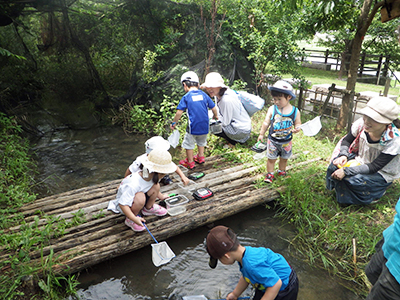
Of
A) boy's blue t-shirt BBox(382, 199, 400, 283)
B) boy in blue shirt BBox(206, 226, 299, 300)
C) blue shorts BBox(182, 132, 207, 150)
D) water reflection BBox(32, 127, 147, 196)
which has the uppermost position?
boy's blue t-shirt BBox(382, 199, 400, 283)

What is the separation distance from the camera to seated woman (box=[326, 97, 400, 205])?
10.6ft

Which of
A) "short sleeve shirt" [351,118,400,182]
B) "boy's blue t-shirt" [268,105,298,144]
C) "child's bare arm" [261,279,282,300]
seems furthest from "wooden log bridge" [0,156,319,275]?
"child's bare arm" [261,279,282,300]

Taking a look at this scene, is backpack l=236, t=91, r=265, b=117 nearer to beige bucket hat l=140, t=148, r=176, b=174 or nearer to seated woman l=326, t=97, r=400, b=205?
seated woman l=326, t=97, r=400, b=205

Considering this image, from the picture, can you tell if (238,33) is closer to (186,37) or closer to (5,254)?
(186,37)

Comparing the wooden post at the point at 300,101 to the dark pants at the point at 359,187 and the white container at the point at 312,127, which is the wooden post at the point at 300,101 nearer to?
the white container at the point at 312,127

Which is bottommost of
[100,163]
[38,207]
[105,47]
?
[100,163]

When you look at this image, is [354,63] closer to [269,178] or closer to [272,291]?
[269,178]

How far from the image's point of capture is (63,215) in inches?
145

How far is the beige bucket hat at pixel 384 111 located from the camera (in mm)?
3166

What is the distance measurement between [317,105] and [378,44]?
860 cm

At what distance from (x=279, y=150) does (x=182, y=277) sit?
A: 7.44 ft

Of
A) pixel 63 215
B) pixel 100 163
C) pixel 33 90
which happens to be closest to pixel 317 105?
pixel 100 163

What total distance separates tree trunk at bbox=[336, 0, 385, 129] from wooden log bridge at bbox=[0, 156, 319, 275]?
2755mm

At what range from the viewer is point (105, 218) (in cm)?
367
